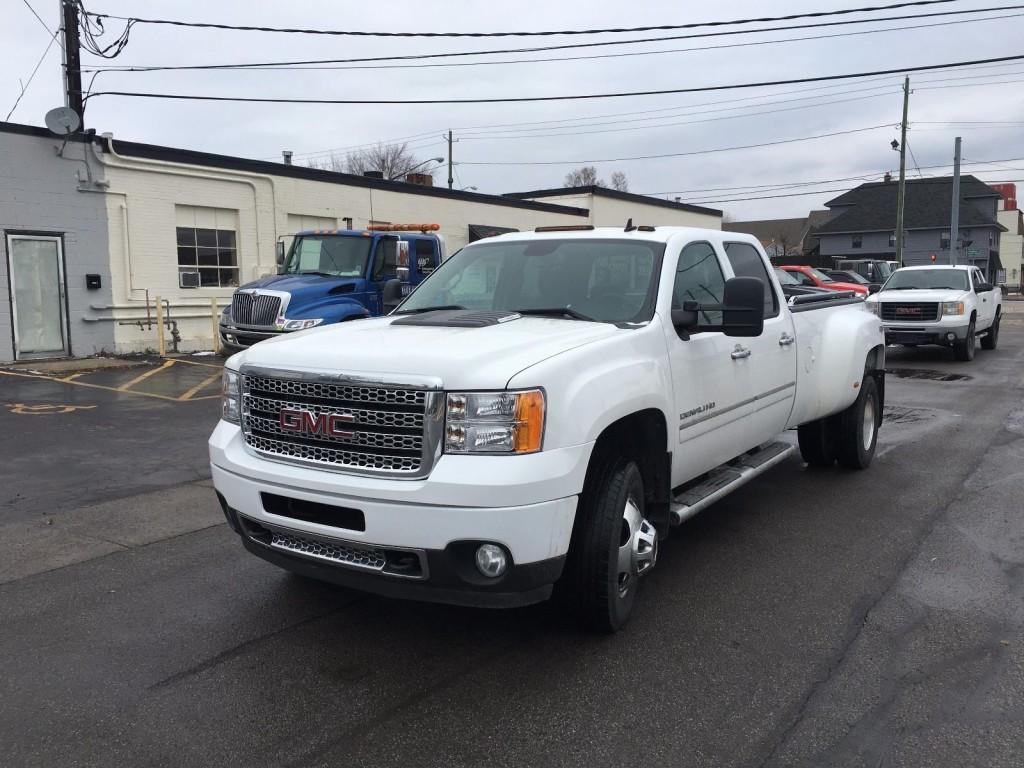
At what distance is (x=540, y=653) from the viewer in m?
4.01

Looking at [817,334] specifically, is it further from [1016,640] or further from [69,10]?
[69,10]

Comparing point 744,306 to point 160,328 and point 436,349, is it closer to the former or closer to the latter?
point 436,349

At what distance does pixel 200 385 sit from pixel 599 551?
1110 centimetres

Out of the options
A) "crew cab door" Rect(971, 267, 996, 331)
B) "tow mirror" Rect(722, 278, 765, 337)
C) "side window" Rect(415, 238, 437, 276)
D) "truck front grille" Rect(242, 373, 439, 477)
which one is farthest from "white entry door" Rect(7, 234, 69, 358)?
"crew cab door" Rect(971, 267, 996, 331)

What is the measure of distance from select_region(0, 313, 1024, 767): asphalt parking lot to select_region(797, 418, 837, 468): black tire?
0.86 m

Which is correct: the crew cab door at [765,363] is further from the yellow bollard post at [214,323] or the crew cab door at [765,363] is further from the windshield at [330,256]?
the yellow bollard post at [214,323]

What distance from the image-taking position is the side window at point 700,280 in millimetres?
4938

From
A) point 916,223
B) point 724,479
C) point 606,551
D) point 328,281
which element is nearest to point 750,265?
point 724,479

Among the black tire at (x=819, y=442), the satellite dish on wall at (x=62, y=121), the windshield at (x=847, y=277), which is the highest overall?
the satellite dish on wall at (x=62, y=121)

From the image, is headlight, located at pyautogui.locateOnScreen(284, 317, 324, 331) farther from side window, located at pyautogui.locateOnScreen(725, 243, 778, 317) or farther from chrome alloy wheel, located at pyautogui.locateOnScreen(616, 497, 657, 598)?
chrome alloy wheel, located at pyautogui.locateOnScreen(616, 497, 657, 598)

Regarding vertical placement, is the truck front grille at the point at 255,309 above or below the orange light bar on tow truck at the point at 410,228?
below

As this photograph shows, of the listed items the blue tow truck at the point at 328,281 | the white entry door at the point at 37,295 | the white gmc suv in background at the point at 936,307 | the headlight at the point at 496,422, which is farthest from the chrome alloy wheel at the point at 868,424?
the white entry door at the point at 37,295

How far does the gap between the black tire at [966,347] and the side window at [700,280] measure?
13360 millimetres

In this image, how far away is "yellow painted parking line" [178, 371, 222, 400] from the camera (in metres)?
12.5
